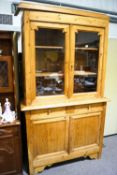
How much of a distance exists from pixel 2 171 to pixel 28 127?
2.14 ft

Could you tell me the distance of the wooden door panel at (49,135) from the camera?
219 centimetres

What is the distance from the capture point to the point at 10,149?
209 cm

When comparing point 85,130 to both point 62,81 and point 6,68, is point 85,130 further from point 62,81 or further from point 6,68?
point 6,68

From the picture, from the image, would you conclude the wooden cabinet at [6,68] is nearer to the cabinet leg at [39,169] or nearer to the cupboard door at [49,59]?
the cupboard door at [49,59]

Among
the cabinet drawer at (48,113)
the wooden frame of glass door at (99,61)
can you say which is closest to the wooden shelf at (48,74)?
the wooden frame of glass door at (99,61)

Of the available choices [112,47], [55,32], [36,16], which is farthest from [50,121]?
[112,47]

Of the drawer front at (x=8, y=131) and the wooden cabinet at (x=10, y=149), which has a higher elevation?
the drawer front at (x=8, y=131)

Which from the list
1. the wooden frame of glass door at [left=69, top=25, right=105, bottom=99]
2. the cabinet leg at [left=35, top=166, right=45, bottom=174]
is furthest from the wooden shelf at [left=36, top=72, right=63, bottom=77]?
the cabinet leg at [left=35, top=166, right=45, bottom=174]

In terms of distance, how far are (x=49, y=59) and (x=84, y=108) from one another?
0.86m

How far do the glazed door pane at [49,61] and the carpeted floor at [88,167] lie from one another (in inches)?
44.0

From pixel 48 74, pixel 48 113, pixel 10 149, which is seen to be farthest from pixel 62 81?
pixel 10 149

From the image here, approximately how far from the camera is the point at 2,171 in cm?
212

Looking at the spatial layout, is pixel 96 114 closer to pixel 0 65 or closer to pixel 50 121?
pixel 50 121

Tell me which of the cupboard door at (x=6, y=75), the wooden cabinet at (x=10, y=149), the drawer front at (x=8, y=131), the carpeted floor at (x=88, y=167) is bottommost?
the carpeted floor at (x=88, y=167)
